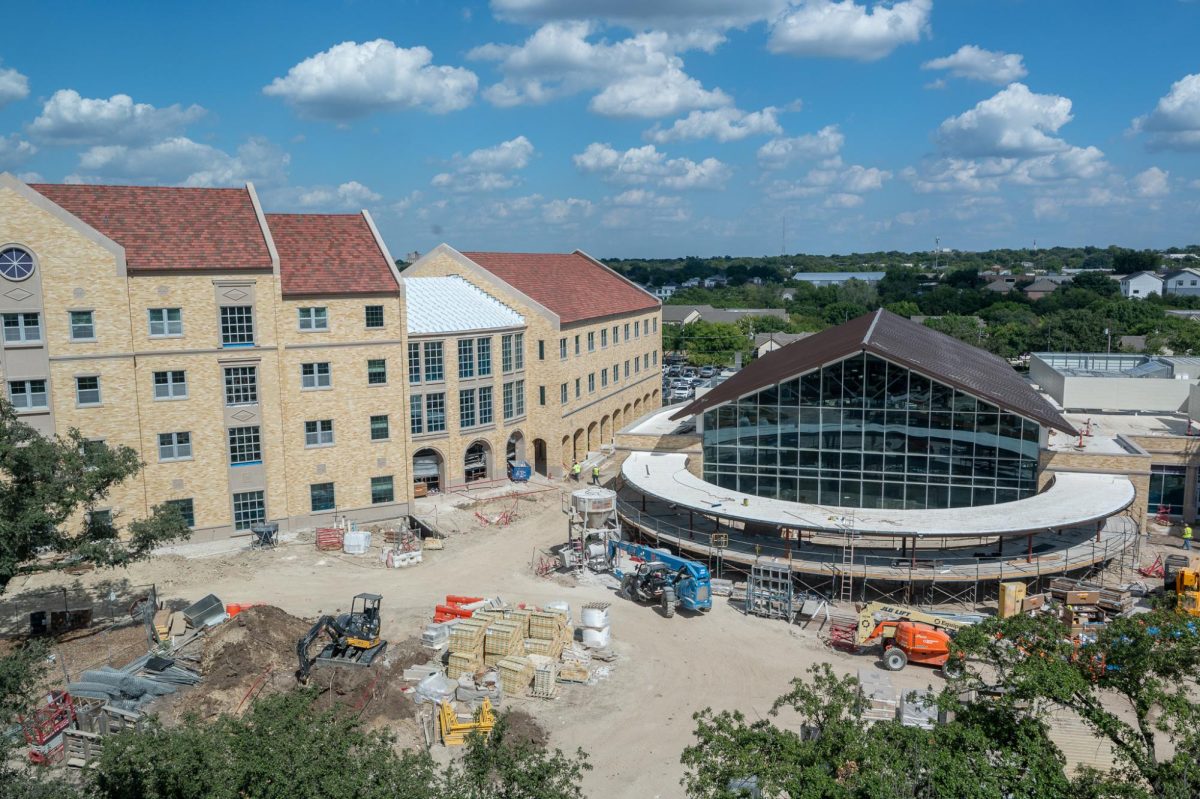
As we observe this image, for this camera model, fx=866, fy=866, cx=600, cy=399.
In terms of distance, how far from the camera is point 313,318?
39844mm

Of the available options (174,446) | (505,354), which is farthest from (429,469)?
(174,446)

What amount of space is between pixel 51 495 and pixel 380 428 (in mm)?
17712

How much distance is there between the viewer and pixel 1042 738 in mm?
14945

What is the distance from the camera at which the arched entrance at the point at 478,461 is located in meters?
47.8

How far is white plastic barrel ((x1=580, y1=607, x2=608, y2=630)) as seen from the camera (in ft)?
94.8

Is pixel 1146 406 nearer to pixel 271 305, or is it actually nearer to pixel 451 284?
pixel 451 284

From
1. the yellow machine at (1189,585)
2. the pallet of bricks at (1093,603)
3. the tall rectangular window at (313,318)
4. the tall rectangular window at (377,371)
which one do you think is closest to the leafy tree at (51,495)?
the tall rectangular window at (313,318)

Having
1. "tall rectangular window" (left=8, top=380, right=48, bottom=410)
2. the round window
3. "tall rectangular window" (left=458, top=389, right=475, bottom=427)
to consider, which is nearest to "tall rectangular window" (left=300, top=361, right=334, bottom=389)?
"tall rectangular window" (left=458, top=389, right=475, bottom=427)

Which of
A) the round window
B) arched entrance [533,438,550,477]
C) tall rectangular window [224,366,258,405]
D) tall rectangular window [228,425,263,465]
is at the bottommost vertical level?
arched entrance [533,438,550,477]

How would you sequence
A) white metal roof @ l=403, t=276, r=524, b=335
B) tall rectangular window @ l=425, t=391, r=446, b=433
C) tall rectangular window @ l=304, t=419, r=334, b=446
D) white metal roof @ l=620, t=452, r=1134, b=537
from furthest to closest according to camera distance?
white metal roof @ l=403, t=276, r=524, b=335, tall rectangular window @ l=425, t=391, r=446, b=433, tall rectangular window @ l=304, t=419, r=334, b=446, white metal roof @ l=620, t=452, r=1134, b=537

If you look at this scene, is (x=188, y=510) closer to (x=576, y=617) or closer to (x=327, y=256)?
(x=327, y=256)

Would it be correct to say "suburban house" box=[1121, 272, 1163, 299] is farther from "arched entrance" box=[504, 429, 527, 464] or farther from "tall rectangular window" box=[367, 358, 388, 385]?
"tall rectangular window" box=[367, 358, 388, 385]

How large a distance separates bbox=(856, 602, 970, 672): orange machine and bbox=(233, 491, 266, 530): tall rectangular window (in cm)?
2649

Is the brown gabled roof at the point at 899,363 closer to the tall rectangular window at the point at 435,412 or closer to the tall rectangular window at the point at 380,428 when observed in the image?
the tall rectangular window at the point at 435,412
